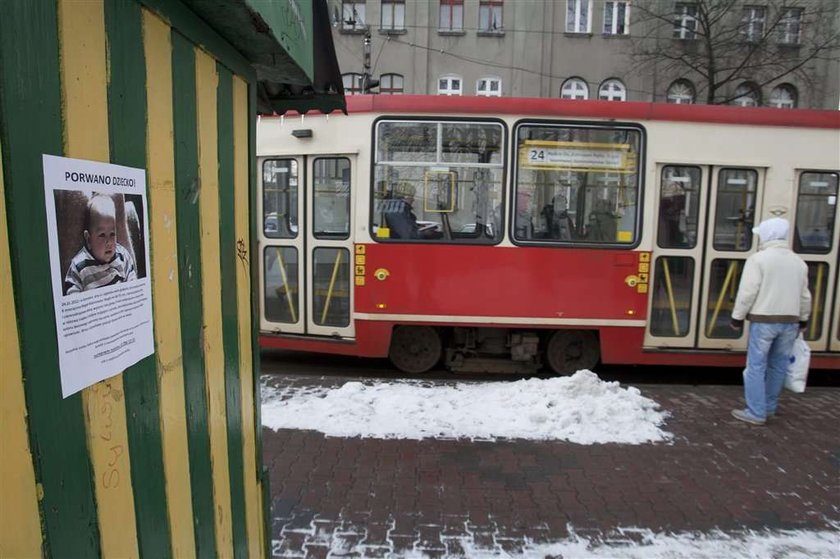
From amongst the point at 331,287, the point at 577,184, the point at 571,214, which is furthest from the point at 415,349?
the point at 577,184

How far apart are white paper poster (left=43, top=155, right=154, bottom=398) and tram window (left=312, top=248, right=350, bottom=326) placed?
5211 mm

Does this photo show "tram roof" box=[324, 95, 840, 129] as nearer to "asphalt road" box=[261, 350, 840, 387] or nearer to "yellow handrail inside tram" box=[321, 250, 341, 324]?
"yellow handrail inside tram" box=[321, 250, 341, 324]

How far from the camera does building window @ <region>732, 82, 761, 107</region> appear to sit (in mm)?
23250

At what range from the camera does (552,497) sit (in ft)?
12.5

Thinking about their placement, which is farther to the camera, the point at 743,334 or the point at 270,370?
the point at 270,370

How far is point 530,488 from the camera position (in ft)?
12.9

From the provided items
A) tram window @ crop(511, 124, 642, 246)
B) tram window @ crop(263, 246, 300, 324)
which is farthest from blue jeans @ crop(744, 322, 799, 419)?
tram window @ crop(263, 246, 300, 324)

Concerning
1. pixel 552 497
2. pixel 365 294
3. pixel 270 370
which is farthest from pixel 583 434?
pixel 270 370

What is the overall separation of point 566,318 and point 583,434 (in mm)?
1928

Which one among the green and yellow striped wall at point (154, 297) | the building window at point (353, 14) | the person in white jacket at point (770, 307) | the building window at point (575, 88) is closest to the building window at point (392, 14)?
the building window at point (353, 14)

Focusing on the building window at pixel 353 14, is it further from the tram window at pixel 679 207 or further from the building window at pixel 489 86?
the tram window at pixel 679 207

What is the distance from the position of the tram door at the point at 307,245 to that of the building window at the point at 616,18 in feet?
72.7

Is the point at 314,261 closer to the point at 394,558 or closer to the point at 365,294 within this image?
the point at 365,294

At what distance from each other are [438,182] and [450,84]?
66.8 feet
